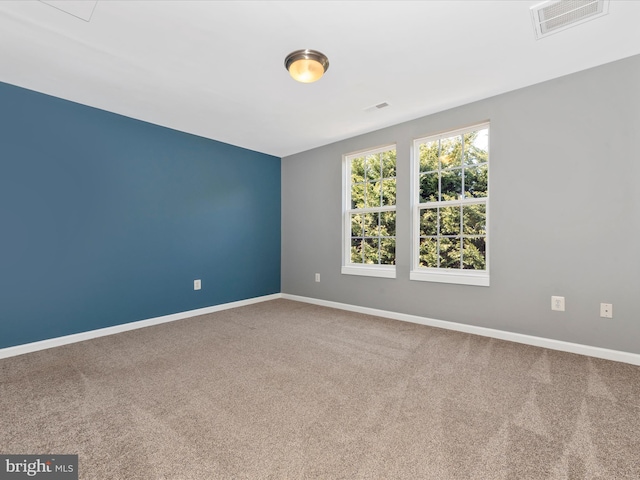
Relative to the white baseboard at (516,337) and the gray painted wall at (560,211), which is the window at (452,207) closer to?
the gray painted wall at (560,211)

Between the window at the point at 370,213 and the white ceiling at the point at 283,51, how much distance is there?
0.88 meters

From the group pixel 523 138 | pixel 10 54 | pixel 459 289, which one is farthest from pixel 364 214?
pixel 10 54

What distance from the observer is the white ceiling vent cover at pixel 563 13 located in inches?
70.9

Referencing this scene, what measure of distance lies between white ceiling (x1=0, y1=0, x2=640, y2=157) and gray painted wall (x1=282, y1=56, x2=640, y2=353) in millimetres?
207

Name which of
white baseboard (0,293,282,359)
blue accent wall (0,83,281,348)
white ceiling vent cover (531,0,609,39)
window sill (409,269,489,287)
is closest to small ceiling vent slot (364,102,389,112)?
white ceiling vent cover (531,0,609,39)

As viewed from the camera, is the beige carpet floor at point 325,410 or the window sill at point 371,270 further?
the window sill at point 371,270

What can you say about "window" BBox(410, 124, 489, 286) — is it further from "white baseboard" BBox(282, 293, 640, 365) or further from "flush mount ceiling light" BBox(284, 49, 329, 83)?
"flush mount ceiling light" BBox(284, 49, 329, 83)

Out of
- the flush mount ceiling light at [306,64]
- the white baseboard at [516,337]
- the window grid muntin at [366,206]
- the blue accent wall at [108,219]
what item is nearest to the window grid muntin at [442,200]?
the window grid muntin at [366,206]

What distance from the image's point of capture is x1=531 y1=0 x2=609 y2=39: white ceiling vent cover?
70.9 inches

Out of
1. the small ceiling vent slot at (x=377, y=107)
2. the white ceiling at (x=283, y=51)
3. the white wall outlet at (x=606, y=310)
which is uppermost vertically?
the small ceiling vent slot at (x=377, y=107)

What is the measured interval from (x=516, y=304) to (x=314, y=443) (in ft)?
7.84

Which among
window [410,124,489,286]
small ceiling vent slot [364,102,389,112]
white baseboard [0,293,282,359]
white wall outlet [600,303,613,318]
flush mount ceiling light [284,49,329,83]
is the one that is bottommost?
white baseboard [0,293,282,359]

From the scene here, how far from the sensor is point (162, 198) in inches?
142

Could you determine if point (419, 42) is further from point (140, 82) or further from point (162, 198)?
point (162, 198)
